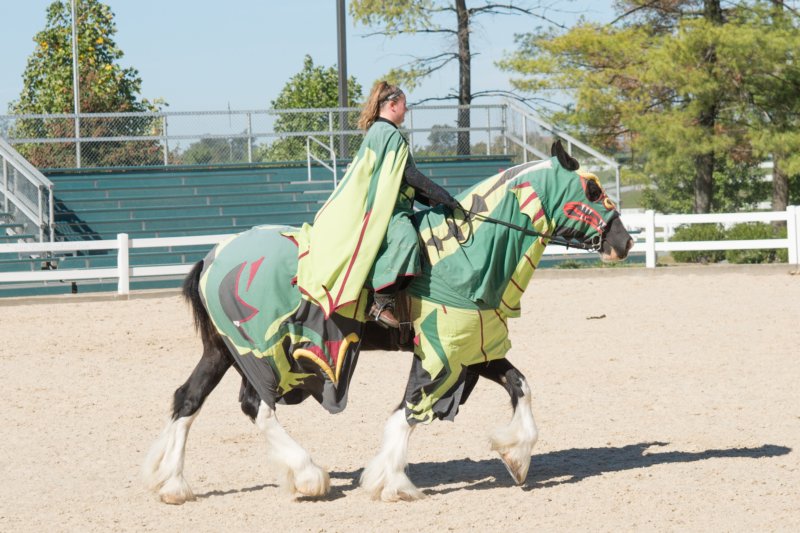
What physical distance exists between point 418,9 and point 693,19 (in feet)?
21.8

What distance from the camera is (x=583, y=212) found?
605 centimetres

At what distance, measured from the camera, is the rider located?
18.7 ft

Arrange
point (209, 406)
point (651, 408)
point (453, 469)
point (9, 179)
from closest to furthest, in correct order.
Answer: point (453, 469) → point (651, 408) → point (209, 406) → point (9, 179)

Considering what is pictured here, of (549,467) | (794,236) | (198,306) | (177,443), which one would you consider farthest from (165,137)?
(549,467)

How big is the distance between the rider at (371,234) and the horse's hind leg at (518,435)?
2.53ft

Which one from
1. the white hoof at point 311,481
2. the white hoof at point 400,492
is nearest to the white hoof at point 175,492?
the white hoof at point 311,481

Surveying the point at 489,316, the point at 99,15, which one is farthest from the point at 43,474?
the point at 99,15

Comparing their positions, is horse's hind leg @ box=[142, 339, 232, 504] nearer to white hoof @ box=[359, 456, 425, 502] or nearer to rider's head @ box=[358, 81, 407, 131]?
white hoof @ box=[359, 456, 425, 502]

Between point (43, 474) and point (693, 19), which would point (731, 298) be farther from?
point (693, 19)

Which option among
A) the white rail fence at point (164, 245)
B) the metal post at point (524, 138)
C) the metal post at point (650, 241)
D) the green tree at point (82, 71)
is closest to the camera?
the white rail fence at point (164, 245)

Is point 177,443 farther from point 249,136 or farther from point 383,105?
point 249,136

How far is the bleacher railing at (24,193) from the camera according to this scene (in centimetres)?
2066

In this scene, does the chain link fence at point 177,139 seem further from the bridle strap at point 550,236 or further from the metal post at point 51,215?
the bridle strap at point 550,236

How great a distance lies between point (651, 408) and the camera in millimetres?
8281
